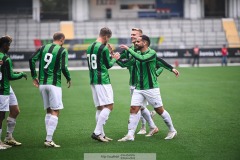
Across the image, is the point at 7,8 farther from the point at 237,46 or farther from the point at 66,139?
the point at 66,139

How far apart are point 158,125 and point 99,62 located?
9.69 ft

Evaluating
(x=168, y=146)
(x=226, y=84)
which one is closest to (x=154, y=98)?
(x=168, y=146)

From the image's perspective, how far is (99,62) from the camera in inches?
397

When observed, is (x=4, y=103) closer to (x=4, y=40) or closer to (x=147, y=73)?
(x=4, y=40)

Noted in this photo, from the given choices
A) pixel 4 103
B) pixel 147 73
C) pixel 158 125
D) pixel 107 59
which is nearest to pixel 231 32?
pixel 158 125

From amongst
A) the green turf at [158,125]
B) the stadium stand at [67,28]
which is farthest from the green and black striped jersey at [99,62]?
the stadium stand at [67,28]

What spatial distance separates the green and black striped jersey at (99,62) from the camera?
395 inches

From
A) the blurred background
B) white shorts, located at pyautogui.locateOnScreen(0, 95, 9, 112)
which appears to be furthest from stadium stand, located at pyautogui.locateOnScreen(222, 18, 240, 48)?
white shorts, located at pyautogui.locateOnScreen(0, 95, 9, 112)

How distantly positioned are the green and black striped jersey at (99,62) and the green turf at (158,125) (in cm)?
131

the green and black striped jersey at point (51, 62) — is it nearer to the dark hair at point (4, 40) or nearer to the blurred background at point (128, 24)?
the dark hair at point (4, 40)

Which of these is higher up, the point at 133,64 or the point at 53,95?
the point at 133,64

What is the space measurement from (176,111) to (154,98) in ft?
14.7

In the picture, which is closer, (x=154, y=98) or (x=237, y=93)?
(x=154, y=98)

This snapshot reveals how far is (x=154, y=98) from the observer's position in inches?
401
